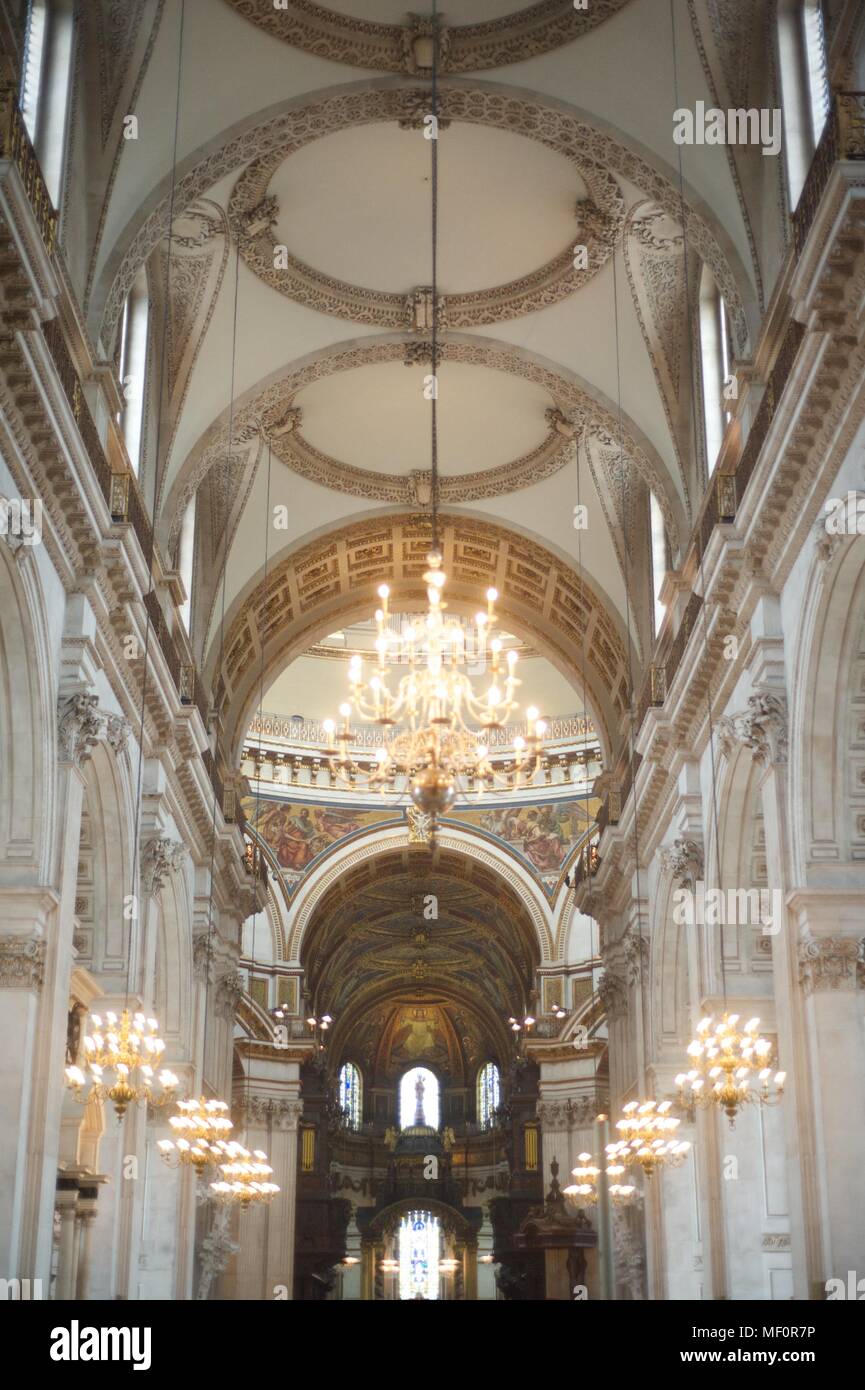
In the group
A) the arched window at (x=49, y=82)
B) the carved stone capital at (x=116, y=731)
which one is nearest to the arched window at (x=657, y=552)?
the carved stone capital at (x=116, y=731)

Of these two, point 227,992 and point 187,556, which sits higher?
point 187,556

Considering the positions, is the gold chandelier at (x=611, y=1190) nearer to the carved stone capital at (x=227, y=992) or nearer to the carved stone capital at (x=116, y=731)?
the carved stone capital at (x=227, y=992)

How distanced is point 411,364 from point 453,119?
462 centimetres

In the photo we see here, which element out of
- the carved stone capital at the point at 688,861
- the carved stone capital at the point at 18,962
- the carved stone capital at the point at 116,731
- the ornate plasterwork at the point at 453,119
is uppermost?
the ornate plasterwork at the point at 453,119

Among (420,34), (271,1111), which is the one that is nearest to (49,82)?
(420,34)

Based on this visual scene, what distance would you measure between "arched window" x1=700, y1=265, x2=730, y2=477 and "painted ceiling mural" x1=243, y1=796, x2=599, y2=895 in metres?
20.3

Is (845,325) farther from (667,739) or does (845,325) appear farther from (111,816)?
(111,816)

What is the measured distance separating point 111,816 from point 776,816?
7277 millimetres

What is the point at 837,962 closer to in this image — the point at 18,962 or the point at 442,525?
the point at 18,962

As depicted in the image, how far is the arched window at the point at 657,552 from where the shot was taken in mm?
21609

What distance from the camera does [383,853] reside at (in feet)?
128

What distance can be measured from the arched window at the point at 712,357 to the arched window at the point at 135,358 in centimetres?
621

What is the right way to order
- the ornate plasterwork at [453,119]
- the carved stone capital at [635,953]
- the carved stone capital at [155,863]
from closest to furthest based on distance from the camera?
the ornate plasterwork at [453,119] → the carved stone capital at [155,863] → the carved stone capital at [635,953]

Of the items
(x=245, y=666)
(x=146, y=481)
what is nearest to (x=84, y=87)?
(x=146, y=481)
